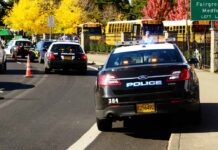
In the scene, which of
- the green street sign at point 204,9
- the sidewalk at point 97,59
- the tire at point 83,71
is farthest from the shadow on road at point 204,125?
the sidewalk at point 97,59

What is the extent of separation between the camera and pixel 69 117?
1242cm

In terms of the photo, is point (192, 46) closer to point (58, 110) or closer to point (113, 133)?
point (58, 110)

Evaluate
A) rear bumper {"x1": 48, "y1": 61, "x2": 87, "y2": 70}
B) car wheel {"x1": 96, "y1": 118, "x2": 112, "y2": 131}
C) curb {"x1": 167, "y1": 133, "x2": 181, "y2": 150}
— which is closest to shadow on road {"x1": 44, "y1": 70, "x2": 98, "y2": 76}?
rear bumper {"x1": 48, "y1": 61, "x2": 87, "y2": 70}

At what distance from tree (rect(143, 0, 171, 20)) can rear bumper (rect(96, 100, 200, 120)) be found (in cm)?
7164

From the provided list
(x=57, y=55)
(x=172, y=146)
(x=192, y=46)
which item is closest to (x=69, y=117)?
(x=172, y=146)

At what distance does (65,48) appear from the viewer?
2650 centimetres

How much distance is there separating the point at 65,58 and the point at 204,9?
22.3ft

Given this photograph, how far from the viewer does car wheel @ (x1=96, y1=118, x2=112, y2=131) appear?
33.8ft

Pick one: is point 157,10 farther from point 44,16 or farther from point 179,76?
point 179,76

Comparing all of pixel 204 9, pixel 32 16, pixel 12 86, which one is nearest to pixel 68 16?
pixel 32 16

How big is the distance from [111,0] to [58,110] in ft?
244

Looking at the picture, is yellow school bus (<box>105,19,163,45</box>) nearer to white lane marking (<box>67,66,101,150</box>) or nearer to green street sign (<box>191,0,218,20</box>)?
green street sign (<box>191,0,218,20</box>)

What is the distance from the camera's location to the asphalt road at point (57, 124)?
929 cm

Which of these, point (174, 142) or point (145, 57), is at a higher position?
point (145, 57)
